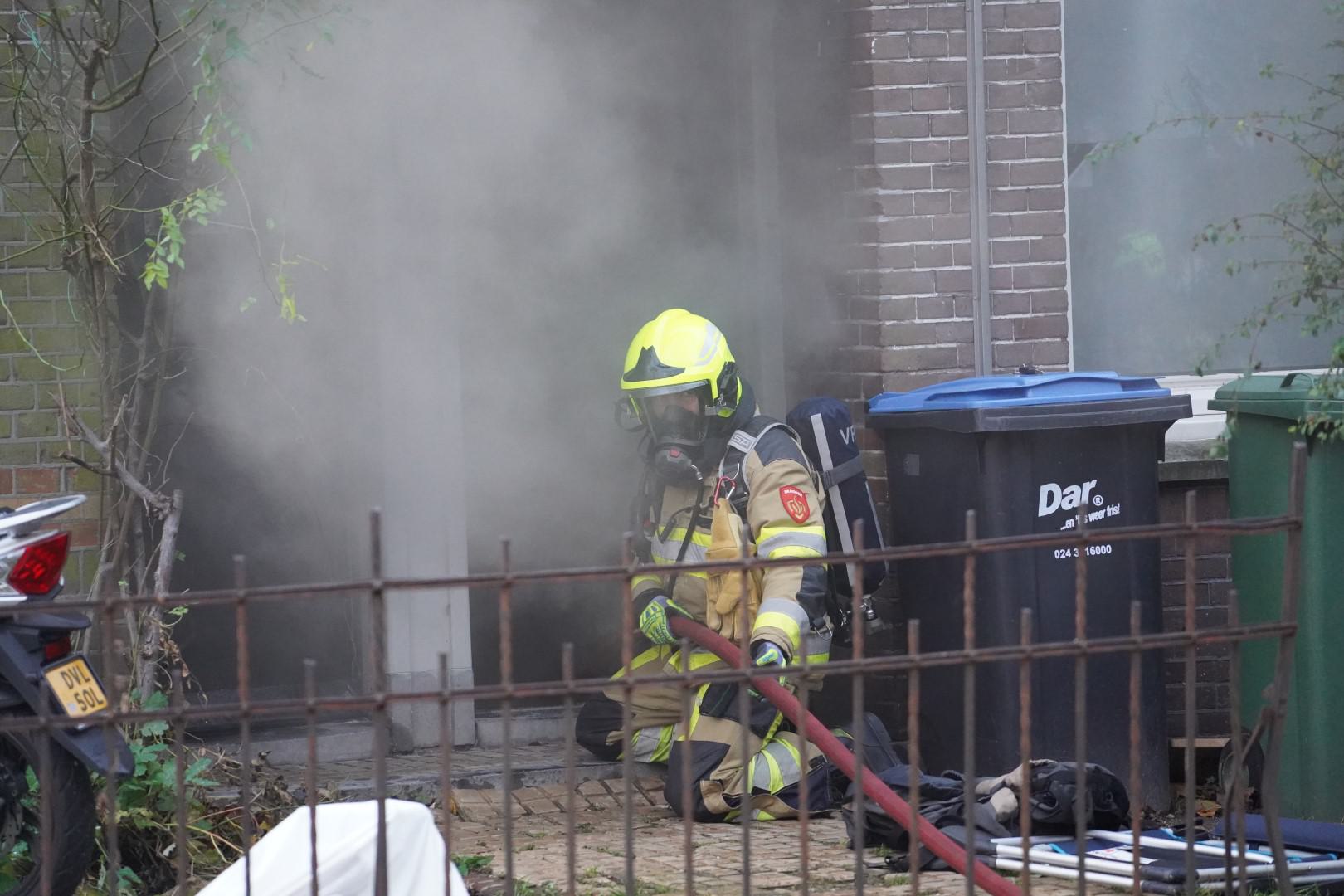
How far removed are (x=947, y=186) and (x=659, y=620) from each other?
1.81m

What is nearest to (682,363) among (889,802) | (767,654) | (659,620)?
(659,620)

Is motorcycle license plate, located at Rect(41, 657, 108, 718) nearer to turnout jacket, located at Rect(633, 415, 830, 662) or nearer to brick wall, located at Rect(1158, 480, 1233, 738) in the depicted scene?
turnout jacket, located at Rect(633, 415, 830, 662)

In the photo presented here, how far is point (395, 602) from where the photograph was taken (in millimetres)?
5332

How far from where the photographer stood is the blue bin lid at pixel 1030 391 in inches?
176

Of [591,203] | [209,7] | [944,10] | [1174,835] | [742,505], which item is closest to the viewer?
[1174,835]

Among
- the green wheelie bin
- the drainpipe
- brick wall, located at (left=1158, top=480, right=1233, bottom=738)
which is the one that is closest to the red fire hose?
the green wheelie bin

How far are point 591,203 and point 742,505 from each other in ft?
5.89

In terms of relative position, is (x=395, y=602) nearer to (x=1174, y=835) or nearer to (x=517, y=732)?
(x=517, y=732)

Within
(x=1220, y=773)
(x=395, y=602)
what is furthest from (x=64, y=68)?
(x=1220, y=773)

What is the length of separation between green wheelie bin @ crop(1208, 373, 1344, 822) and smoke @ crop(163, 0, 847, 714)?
1664 mm

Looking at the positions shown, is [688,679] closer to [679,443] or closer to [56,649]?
[56,649]

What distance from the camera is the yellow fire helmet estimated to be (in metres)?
4.66

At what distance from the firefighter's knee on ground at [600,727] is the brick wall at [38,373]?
1.73 m

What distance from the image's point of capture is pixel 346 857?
3029mm
